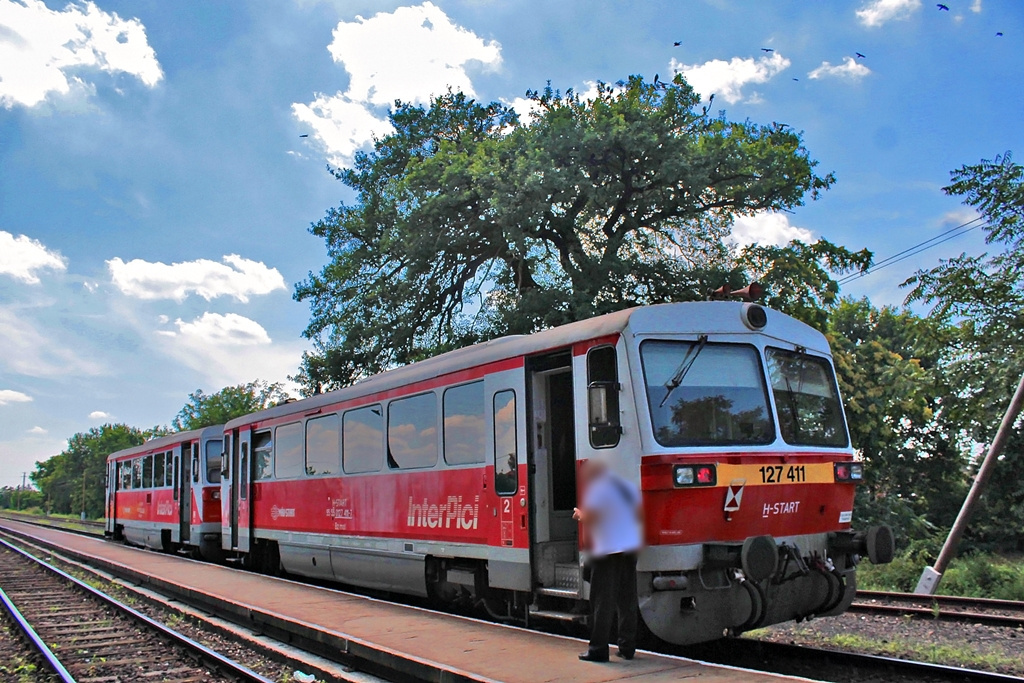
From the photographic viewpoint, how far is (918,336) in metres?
21.9

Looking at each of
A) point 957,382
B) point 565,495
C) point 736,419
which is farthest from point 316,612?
point 957,382

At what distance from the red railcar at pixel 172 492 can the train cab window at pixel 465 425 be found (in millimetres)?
11404

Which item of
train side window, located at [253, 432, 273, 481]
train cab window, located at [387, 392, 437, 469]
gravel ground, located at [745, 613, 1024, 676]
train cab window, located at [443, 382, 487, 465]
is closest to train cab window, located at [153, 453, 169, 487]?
train side window, located at [253, 432, 273, 481]

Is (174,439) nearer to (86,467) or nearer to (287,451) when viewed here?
(287,451)

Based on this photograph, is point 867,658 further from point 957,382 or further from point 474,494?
point 957,382

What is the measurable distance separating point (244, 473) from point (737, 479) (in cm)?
1168

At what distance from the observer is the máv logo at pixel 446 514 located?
9.43 m

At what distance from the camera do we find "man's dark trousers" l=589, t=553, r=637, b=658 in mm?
6902

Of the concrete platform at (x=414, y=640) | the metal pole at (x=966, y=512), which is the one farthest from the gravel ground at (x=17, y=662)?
the metal pole at (x=966, y=512)

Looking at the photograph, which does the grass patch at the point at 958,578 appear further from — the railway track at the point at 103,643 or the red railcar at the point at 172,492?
the red railcar at the point at 172,492

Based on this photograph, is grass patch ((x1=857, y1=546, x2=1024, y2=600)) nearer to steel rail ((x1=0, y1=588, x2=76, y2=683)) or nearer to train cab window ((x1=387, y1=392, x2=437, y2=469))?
train cab window ((x1=387, y1=392, x2=437, y2=469))

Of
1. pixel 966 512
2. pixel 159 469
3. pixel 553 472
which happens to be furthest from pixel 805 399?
pixel 159 469

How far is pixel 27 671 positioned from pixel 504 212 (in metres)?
14.2

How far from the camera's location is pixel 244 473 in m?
16.7
